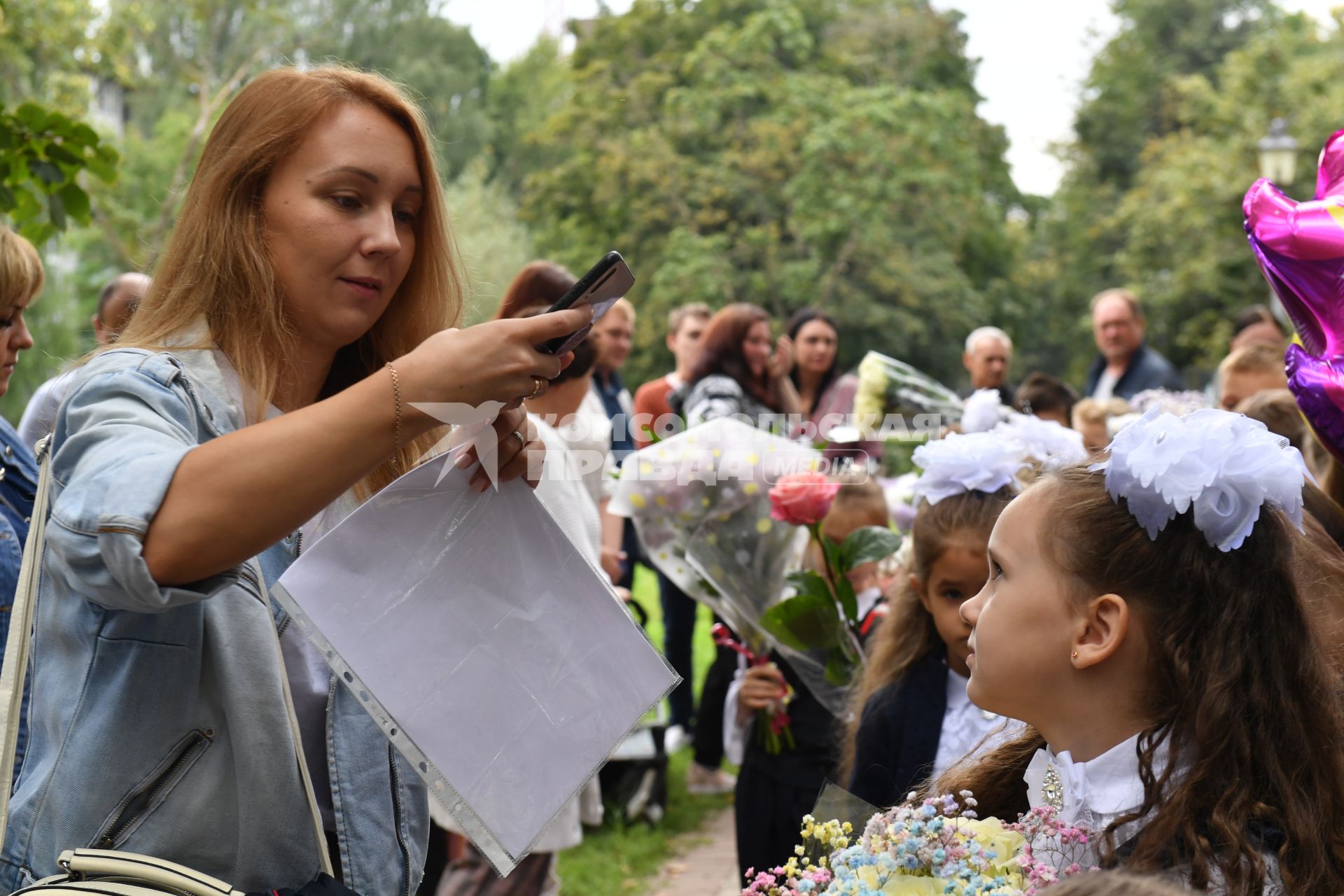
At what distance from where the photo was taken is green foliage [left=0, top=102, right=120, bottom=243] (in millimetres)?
3236

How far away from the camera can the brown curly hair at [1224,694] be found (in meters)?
1.67

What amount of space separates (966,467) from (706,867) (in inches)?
121

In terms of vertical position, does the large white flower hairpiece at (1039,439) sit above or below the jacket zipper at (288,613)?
below

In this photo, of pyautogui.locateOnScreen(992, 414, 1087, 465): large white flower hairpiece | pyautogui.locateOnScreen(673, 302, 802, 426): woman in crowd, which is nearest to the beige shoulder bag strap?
pyautogui.locateOnScreen(992, 414, 1087, 465): large white flower hairpiece

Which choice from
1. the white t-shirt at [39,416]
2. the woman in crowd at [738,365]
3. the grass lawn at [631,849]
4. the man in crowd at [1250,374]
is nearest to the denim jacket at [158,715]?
the white t-shirt at [39,416]

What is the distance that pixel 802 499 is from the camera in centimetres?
370

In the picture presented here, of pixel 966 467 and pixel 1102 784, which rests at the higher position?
pixel 1102 784

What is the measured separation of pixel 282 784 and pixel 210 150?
886 mm

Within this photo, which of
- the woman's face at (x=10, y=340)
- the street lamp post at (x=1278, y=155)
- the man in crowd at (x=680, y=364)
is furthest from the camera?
the street lamp post at (x=1278, y=155)

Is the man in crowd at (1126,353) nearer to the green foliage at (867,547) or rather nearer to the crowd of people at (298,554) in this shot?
the green foliage at (867,547)

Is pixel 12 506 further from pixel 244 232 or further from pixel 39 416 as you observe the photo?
pixel 244 232

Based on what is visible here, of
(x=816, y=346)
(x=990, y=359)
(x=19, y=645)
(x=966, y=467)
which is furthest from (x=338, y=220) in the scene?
(x=990, y=359)

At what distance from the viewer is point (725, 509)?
13.6ft

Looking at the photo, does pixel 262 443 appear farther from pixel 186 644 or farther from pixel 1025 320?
pixel 1025 320
